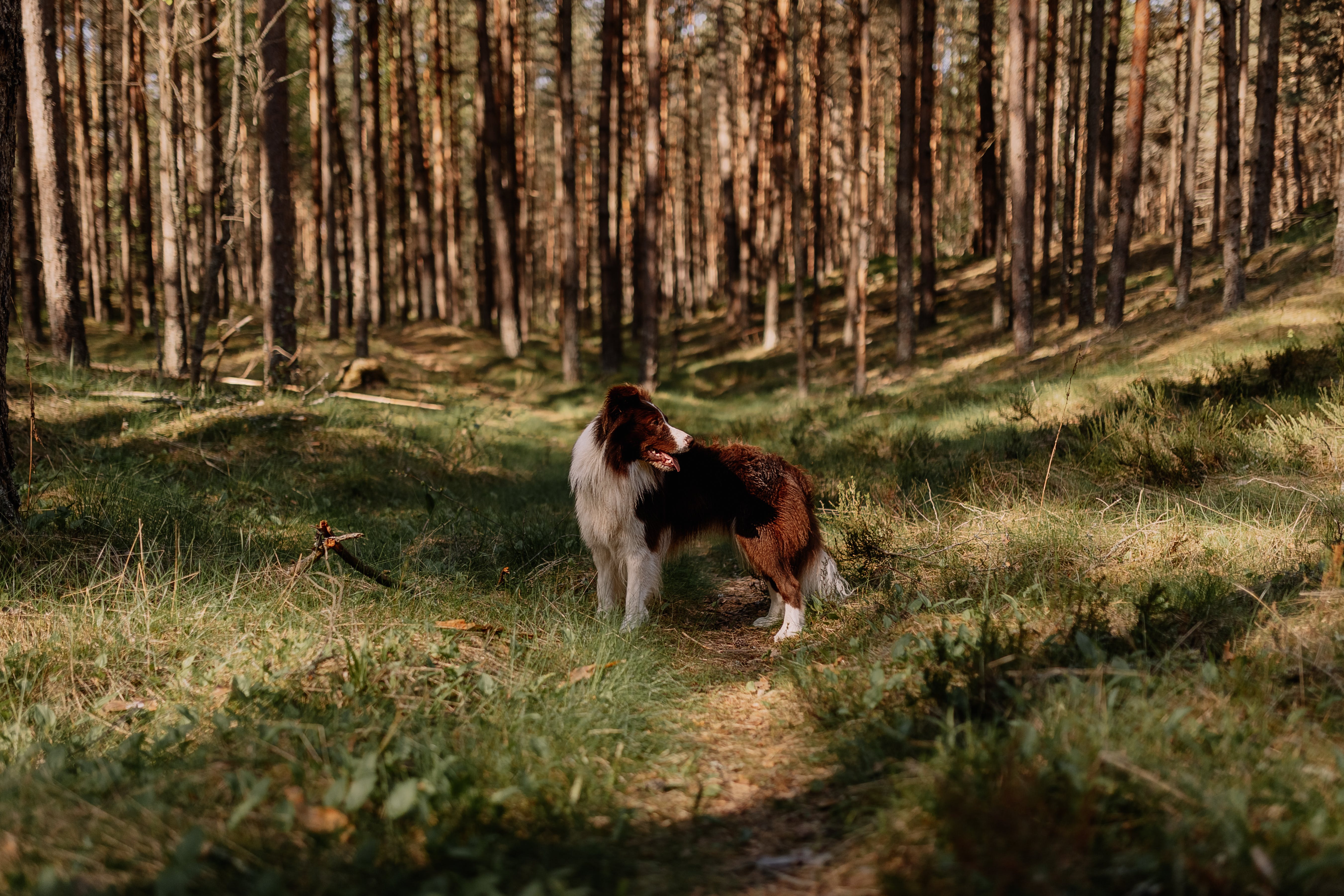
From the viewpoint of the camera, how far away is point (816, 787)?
3.11m

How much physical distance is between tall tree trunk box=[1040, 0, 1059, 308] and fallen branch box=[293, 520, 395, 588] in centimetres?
2229

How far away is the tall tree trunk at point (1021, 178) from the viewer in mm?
16125

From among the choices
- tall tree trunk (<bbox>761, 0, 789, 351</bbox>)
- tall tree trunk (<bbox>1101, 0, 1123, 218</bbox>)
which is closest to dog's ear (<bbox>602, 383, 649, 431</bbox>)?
tall tree trunk (<bbox>1101, 0, 1123, 218</bbox>)

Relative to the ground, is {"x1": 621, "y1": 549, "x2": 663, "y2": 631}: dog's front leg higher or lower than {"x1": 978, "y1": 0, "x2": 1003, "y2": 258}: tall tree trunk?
lower

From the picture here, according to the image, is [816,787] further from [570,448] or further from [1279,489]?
[570,448]

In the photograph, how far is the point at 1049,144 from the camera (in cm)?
2203

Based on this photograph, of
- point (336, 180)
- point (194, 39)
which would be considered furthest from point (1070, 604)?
point (336, 180)

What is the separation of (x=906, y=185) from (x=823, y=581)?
16.4 m

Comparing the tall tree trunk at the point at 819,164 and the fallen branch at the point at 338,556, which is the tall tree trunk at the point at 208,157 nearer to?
the fallen branch at the point at 338,556

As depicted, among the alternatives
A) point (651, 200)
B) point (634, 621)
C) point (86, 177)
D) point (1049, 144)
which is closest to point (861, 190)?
point (651, 200)

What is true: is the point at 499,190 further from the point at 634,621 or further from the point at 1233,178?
the point at 634,621

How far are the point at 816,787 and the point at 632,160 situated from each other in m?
28.8

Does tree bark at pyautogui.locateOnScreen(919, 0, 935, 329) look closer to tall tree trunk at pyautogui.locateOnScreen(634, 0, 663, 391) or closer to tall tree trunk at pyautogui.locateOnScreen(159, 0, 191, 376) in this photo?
tall tree trunk at pyautogui.locateOnScreen(634, 0, 663, 391)

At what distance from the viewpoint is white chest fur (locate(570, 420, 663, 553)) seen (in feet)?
16.6
